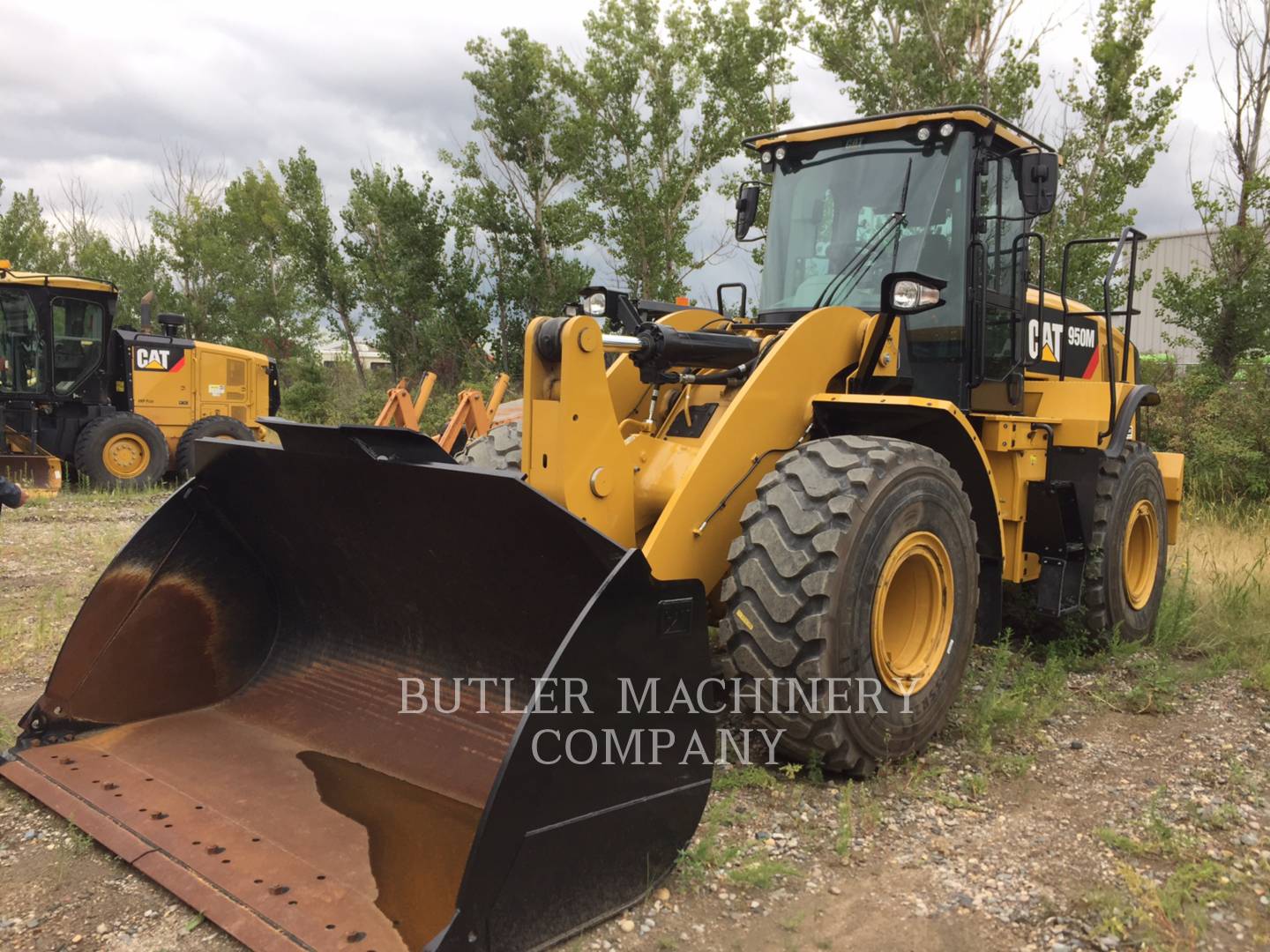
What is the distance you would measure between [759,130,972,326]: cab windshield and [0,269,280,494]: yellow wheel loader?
8849mm

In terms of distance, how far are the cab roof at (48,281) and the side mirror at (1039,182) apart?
10690 millimetres

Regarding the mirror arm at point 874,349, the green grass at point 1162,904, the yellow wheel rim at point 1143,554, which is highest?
the mirror arm at point 874,349

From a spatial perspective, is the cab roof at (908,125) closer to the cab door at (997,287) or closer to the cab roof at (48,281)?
the cab door at (997,287)

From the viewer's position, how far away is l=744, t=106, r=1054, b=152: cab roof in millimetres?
4406

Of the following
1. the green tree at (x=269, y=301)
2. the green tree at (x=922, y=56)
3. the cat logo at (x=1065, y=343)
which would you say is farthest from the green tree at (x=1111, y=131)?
the green tree at (x=269, y=301)

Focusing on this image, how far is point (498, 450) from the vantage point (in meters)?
4.59

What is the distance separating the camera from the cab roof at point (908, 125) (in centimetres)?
441

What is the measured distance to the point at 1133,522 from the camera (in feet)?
18.4

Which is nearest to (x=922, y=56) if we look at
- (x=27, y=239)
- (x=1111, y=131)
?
(x=1111, y=131)

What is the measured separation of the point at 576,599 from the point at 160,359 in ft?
38.7

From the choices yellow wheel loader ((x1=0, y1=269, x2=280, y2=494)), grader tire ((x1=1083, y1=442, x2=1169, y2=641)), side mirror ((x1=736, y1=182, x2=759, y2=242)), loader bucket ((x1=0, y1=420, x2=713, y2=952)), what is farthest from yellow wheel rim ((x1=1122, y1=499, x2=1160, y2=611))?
yellow wheel loader ((x1=0, y1=269, x2=280, y2=494))

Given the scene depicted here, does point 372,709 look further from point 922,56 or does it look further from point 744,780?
point 922,56

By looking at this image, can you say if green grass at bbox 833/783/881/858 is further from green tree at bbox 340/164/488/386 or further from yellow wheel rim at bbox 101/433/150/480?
green tree at bbox 340/164/488/386

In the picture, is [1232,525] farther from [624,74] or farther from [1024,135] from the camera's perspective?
[624,74]
